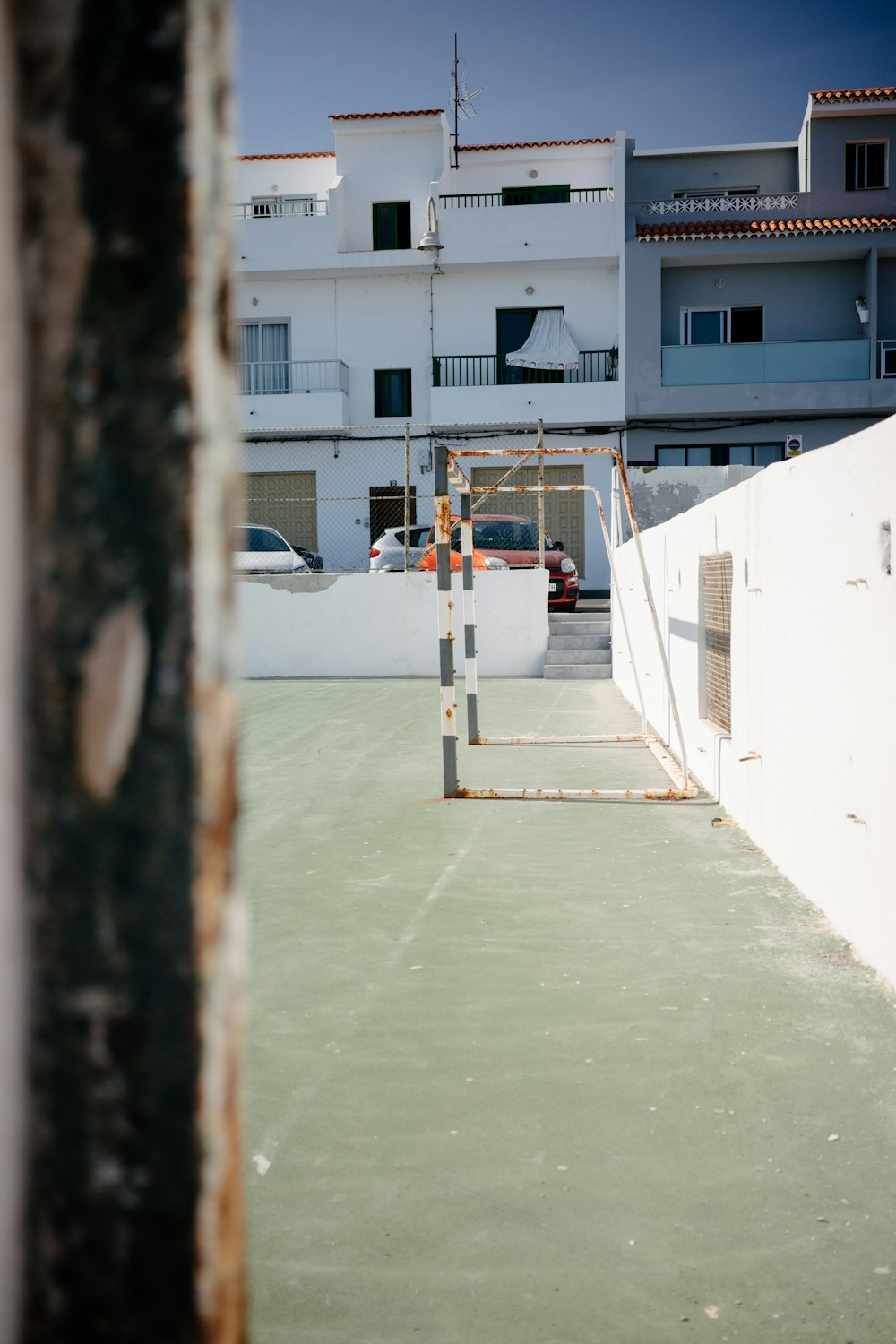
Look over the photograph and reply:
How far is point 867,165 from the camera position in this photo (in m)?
25.5

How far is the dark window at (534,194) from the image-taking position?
88.9 feet

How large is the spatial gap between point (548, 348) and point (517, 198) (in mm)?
4467

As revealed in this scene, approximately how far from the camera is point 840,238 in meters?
23.9

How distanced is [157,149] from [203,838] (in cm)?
38

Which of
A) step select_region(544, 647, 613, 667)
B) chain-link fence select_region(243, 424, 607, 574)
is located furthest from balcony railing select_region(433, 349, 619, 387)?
step select_region(544, 647, 613, 667)

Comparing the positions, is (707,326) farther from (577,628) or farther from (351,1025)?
(351,1025)

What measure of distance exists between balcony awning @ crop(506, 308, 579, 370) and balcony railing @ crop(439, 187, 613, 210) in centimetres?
262

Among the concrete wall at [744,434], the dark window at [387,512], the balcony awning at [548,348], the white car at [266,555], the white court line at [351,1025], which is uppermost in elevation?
the balcony awning at [548,348]

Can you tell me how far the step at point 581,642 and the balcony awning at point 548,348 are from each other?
1023cm

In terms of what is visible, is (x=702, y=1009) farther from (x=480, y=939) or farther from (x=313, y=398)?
(x=313, y=398)

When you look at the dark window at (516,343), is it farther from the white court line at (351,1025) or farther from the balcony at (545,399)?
the white court line at (351,1025)

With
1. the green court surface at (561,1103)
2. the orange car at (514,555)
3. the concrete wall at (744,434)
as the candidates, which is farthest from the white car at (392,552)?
the green court surface at (561,1103)

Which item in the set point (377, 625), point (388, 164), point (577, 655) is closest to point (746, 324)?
point (388, 164)

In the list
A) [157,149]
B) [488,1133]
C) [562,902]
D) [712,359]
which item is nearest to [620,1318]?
[488,1133]
